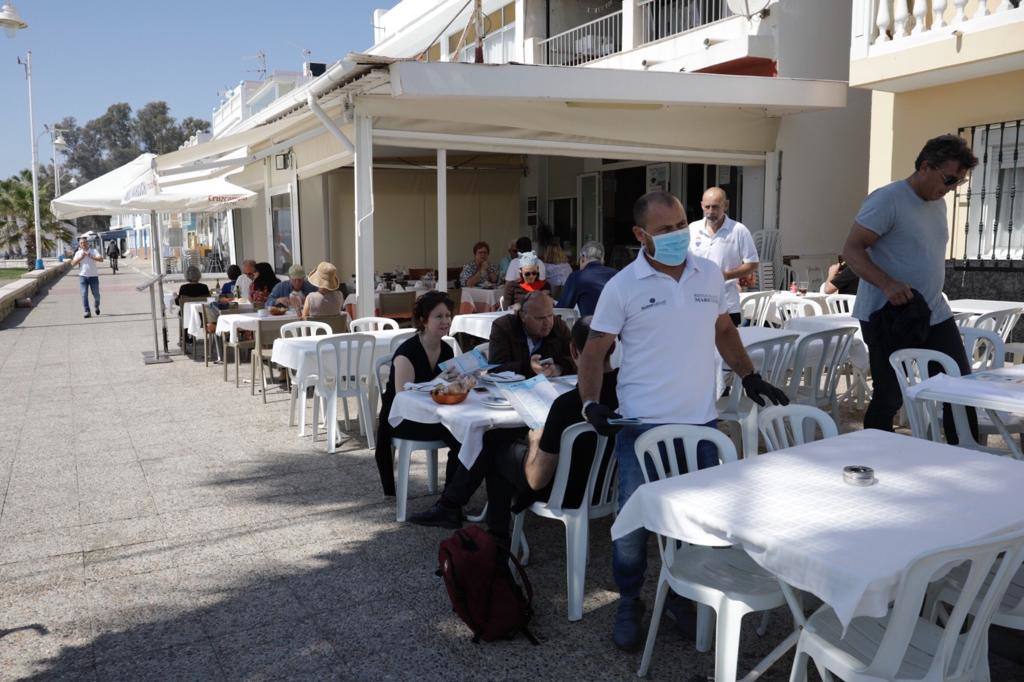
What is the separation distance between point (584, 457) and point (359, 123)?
6044mm

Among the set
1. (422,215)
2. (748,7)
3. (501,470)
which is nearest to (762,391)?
(501,470)

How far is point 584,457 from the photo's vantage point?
335 cm

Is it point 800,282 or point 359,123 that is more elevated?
point 359,123

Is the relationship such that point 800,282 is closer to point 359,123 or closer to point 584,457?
point 359,123

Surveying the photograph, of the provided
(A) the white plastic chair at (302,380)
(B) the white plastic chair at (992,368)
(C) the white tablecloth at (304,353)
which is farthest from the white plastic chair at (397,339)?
(B) the white plastic chair at (992,368)

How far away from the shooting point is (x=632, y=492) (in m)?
3.04

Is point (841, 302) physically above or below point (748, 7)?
below

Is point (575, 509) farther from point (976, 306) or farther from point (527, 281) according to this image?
point (976, 306)

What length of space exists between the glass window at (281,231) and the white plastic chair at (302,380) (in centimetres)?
576

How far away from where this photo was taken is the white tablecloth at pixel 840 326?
20.1 feet

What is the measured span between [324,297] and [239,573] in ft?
14.0

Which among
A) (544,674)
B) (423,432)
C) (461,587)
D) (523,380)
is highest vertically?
(523,380)

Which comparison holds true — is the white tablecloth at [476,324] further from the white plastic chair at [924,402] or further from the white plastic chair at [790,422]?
the white plastic chair at [790,422]

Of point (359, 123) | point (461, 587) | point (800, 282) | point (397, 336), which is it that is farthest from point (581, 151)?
point (461, 587)
